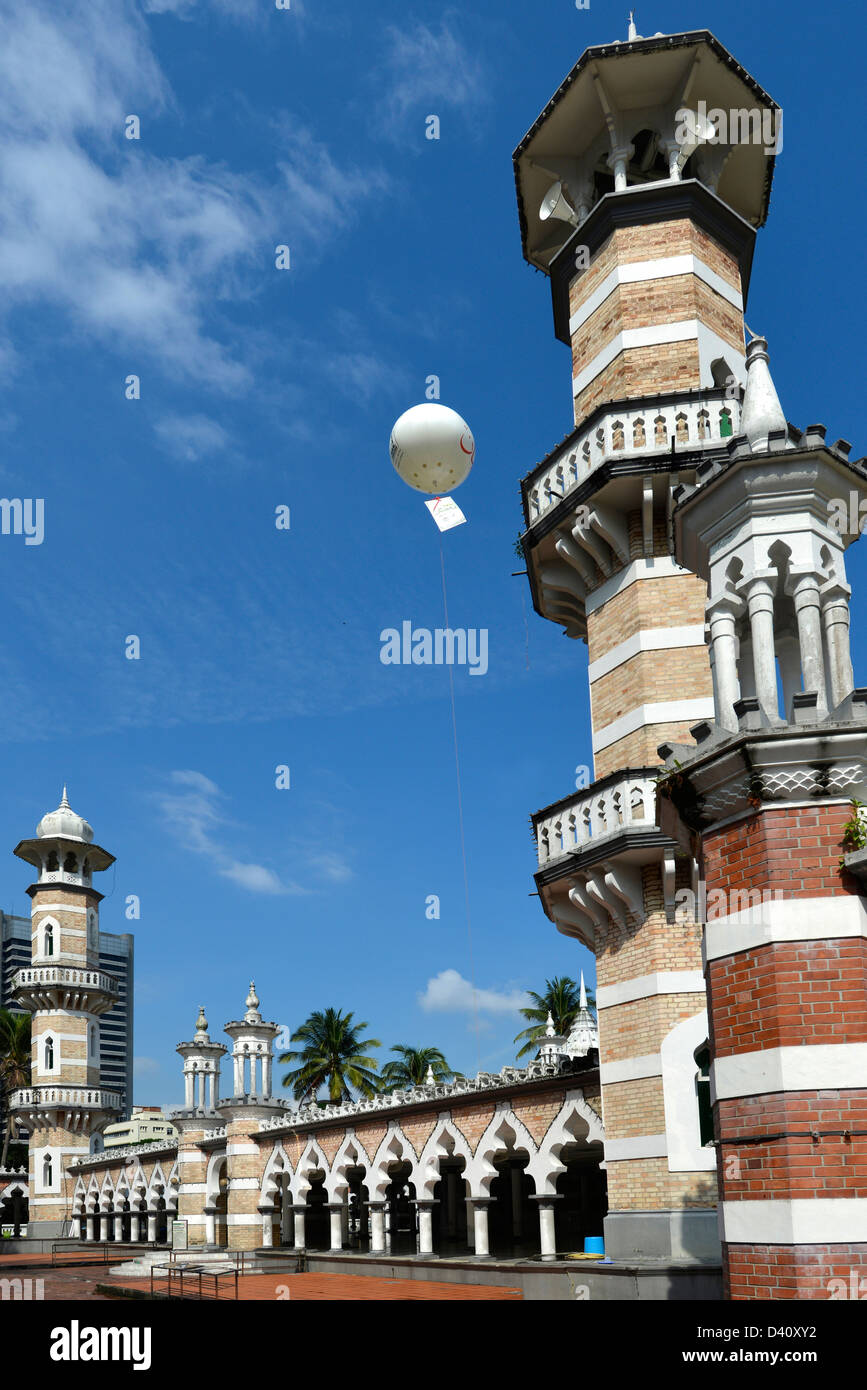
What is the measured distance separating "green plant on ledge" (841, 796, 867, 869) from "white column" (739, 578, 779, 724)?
106 cm

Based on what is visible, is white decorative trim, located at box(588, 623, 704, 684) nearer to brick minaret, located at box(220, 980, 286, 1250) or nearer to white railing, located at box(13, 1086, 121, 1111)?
brick minaret, located at box(220, 980, 286, 1250)

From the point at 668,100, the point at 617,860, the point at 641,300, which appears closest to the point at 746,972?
the point at 617,860

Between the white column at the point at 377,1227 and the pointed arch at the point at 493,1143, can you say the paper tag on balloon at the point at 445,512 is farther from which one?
the white column at the point at 377,1227

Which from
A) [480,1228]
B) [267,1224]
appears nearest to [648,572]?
[480,1228]

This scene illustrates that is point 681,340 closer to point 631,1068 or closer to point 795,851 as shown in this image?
point 631,1068

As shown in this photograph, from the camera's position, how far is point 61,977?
55.4 metres

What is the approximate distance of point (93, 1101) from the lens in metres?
55.5

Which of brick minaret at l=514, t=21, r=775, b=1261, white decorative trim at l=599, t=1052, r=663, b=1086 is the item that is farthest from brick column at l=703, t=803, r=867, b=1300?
white decorative trim at l=599, t=1052, r=663, b=1086

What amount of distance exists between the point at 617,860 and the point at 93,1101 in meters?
44.9

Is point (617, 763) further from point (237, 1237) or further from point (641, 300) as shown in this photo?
point (237, 1237)

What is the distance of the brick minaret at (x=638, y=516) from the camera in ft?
56.0

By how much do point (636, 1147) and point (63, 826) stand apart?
45.8 m

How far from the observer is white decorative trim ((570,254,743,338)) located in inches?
794
